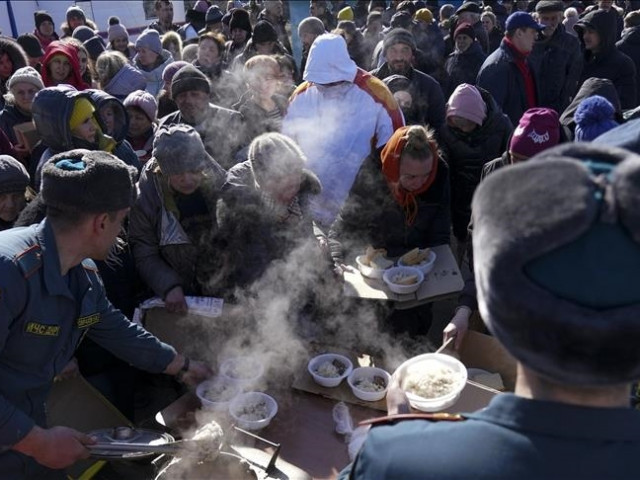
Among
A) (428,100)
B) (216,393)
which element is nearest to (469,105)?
(428,100)

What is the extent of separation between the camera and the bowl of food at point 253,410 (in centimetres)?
266

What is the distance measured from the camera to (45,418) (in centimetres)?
267

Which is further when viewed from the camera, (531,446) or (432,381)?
(432,381)

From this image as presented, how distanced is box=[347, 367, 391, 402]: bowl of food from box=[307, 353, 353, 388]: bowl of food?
5 centimetres

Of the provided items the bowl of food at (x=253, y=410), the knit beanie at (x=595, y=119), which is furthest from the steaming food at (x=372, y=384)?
the knit beanie at (x=595, y=119)

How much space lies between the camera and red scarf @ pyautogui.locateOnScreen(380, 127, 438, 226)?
157 inches

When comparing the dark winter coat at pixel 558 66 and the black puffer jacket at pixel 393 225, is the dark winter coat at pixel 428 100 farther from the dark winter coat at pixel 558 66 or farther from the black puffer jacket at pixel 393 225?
the black puffer jacket at pixel 393 225

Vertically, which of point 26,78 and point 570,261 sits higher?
point 570,261

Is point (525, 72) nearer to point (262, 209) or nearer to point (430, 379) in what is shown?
point (262, 209)

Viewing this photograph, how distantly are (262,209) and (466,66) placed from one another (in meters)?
4.87

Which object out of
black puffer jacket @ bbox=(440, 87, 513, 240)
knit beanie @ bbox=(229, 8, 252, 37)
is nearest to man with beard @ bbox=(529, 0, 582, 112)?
black puffer jacket @ bbox=(440, 87, 513, 240)

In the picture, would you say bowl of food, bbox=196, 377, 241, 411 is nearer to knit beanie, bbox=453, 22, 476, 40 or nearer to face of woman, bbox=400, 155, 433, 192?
face of woman, bbox=400, 155, 433, 192

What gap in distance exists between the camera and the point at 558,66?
22.2 ft

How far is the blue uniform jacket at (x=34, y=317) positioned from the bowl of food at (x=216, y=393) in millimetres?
616
